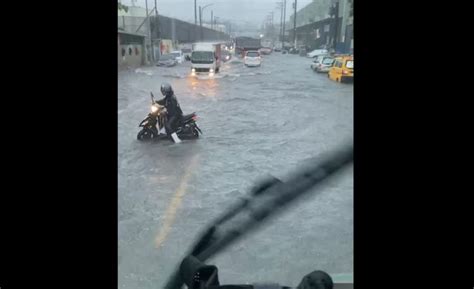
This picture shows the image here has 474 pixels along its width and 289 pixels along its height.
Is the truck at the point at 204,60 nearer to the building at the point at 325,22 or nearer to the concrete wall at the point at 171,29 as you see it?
the concrete wall at the point at 171,29

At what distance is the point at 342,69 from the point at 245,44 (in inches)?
22.9

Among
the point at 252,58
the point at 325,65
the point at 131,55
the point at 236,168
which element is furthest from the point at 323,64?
the point at 131,55

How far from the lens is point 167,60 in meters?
1.69

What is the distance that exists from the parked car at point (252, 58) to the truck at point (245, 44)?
3 centimetres

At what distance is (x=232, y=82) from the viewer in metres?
1.70

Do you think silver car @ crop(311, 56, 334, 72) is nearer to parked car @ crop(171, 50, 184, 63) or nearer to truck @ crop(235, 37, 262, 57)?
truck @ crop(235, 37, 262, 57)

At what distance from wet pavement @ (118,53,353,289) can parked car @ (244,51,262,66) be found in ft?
0.12

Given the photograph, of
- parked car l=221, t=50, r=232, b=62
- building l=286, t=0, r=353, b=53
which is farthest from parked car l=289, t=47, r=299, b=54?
parked car l=221, t=50, r=232, b=62
